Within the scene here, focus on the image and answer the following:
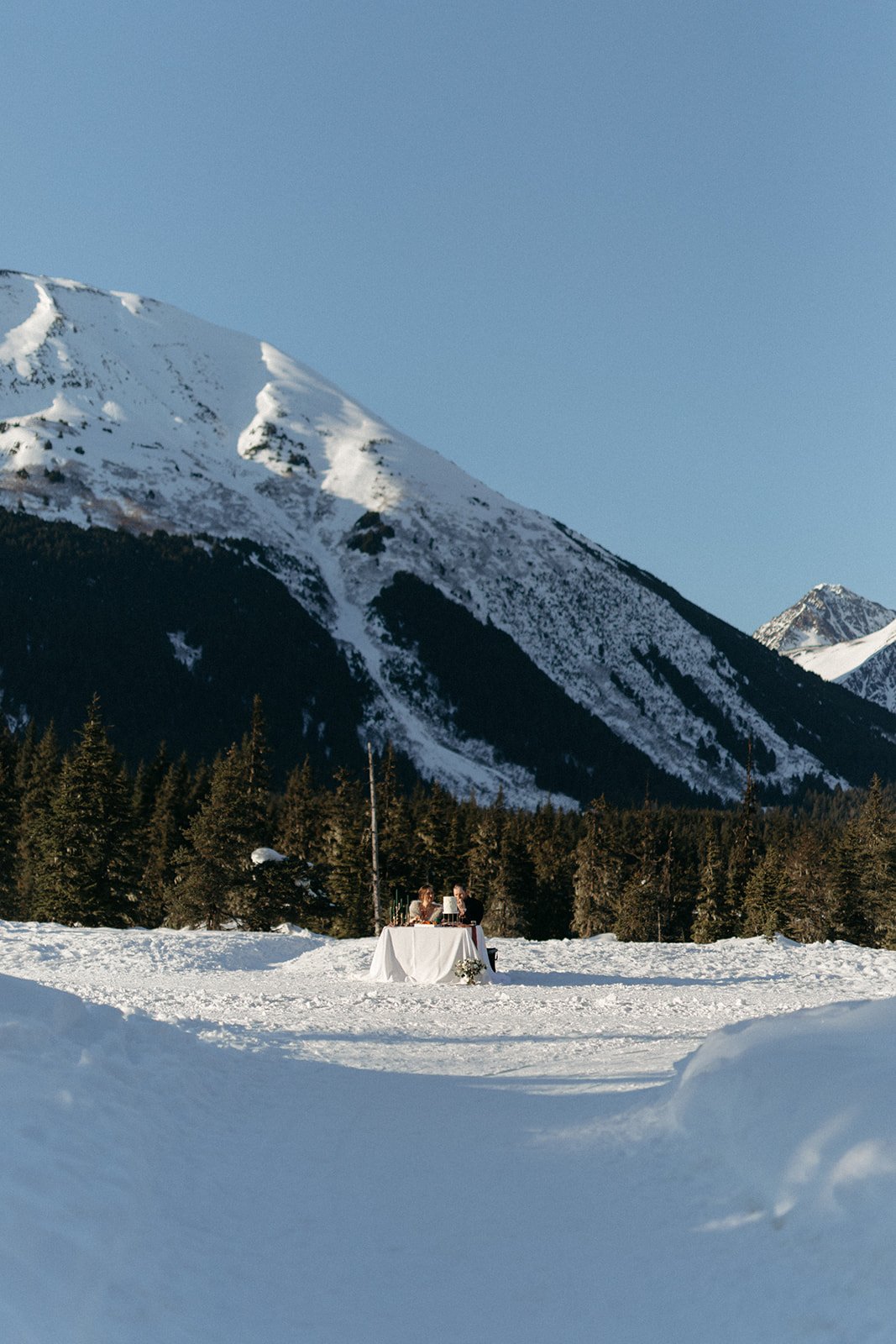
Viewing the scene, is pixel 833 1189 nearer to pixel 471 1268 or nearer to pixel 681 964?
pixel 471 1268

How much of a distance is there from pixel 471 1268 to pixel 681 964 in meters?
16.5

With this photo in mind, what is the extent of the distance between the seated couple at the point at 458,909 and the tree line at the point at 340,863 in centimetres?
2104

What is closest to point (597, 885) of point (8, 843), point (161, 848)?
point (161, 848)

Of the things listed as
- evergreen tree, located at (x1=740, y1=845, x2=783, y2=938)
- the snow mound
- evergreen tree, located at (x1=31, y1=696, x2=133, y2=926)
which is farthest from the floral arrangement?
evergreen tree, located at (x1=740, y1=845, x2=783, y2=938)

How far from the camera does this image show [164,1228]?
577 cm

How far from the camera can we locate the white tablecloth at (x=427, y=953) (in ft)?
65.6

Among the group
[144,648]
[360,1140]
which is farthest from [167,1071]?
[144,648]

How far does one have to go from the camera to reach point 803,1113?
6578 mm

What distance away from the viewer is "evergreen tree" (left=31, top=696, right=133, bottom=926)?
4916cm

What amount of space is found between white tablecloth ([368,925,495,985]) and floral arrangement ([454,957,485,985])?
97mm

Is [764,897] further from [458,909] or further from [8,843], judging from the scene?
[458,909]

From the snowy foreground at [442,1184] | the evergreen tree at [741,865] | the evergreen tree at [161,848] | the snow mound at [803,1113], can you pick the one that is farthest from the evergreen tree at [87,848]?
the snow mound at [803,1113]

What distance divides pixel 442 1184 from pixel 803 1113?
2466 millimetres

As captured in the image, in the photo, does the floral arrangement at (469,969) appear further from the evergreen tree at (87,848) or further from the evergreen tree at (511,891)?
the evergreen tree at (511,891)
